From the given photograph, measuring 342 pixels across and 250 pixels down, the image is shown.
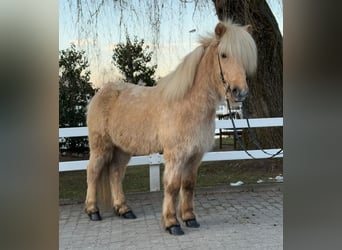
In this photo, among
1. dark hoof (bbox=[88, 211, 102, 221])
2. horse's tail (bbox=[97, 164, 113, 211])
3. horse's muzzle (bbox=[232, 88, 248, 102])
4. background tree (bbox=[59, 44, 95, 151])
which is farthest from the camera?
background tree (bbox=[59, 44, 95, 151])

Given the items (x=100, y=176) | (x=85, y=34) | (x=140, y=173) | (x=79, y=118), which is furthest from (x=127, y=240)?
(x=140, y=173)

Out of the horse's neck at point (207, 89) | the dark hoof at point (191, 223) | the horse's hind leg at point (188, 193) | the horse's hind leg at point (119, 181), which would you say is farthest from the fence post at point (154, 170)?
the horse's neck at point (207, 89)

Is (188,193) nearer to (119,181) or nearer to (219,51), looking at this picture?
(119,181)

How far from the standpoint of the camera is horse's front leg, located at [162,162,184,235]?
313 cm

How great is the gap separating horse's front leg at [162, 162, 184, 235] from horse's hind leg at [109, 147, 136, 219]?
653 millimetres

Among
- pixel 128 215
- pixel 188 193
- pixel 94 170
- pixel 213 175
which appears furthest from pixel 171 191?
pixel 213 175

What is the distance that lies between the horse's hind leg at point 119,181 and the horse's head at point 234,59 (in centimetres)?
138

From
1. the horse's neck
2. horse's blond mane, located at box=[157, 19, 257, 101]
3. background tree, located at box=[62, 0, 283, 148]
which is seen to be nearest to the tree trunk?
background tree, located at box=[62, 0, 283, 148]

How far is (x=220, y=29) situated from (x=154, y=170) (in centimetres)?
209

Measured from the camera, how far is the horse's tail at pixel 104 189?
3.86 meters

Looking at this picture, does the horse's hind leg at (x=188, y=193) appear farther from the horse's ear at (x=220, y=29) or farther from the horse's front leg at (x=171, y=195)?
the horse's ear at (x=220, y=29)

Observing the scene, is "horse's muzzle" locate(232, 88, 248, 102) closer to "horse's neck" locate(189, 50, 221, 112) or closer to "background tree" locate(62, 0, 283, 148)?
"horse's neck" locate(189, 50, 221, 112)
